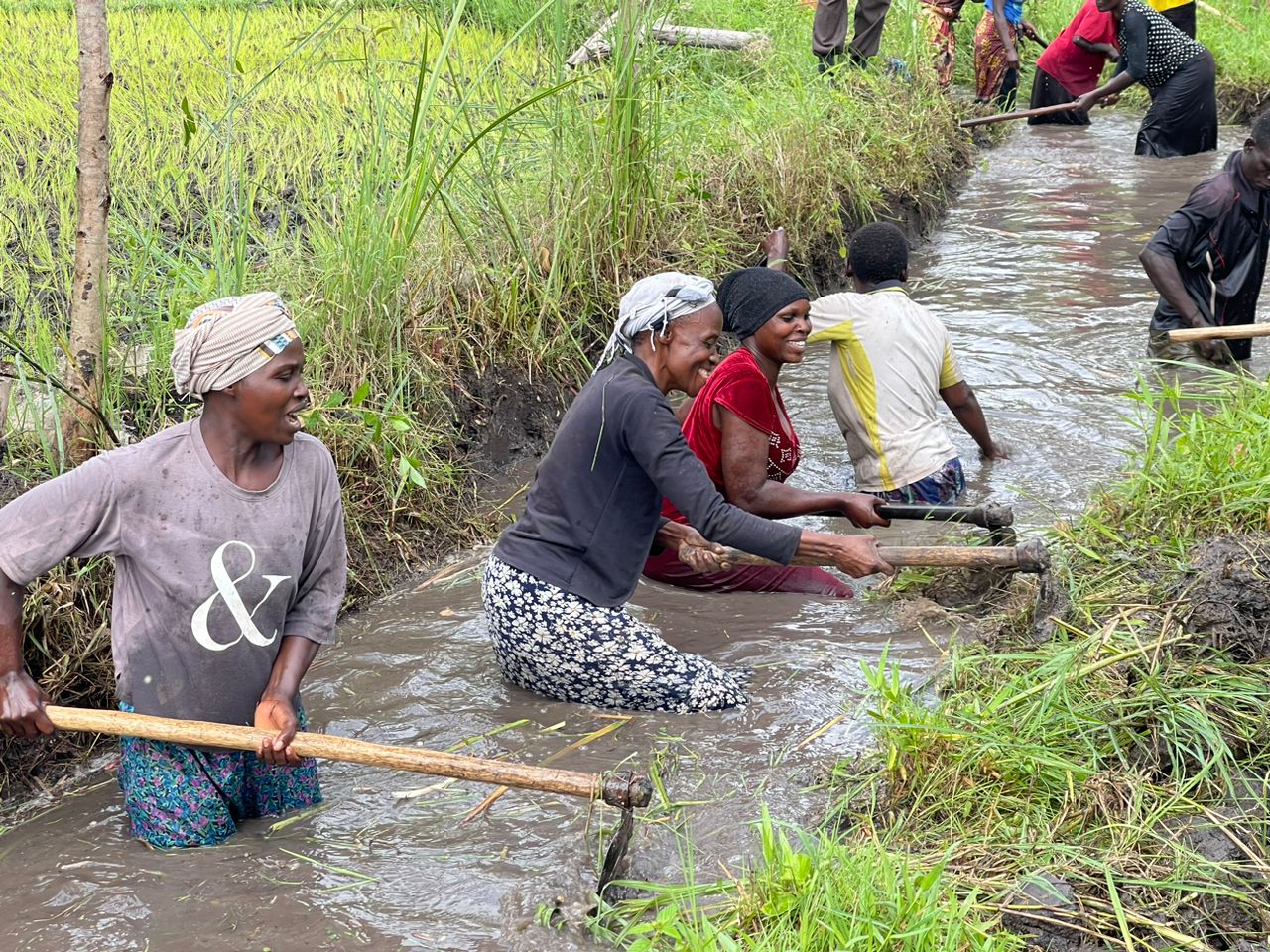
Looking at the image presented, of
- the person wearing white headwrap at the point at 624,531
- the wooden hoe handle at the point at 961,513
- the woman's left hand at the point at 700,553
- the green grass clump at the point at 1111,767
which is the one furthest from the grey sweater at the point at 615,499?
the wooden hoe handle at the point at 961,513

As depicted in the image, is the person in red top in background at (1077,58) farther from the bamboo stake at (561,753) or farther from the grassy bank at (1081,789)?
the bamboo stake at (561,753)

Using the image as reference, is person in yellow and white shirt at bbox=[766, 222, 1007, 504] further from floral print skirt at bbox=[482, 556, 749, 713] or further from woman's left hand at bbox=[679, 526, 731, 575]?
floral print skirt at bbox=[482, 556, 749, 713]

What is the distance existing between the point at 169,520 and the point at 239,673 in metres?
0.39

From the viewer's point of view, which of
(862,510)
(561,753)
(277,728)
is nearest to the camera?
(277,728)

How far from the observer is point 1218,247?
5.66m

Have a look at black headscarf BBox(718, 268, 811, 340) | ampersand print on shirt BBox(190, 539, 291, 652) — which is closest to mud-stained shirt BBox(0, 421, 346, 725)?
ampersand print on shirt BBox(190, 539, 291, 652)

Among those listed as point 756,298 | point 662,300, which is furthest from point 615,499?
point 756,298

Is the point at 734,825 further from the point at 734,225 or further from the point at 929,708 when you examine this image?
the point at 734,225

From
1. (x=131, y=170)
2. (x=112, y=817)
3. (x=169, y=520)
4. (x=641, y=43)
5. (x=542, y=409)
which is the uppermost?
(x=641, y=43)

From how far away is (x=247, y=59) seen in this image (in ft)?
26.9

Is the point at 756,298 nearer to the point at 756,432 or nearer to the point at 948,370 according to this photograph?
the point at 756,432

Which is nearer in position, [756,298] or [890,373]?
[756,298]

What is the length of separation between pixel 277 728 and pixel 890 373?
2.57 meters

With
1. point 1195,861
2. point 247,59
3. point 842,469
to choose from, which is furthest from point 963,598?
point 247,59
